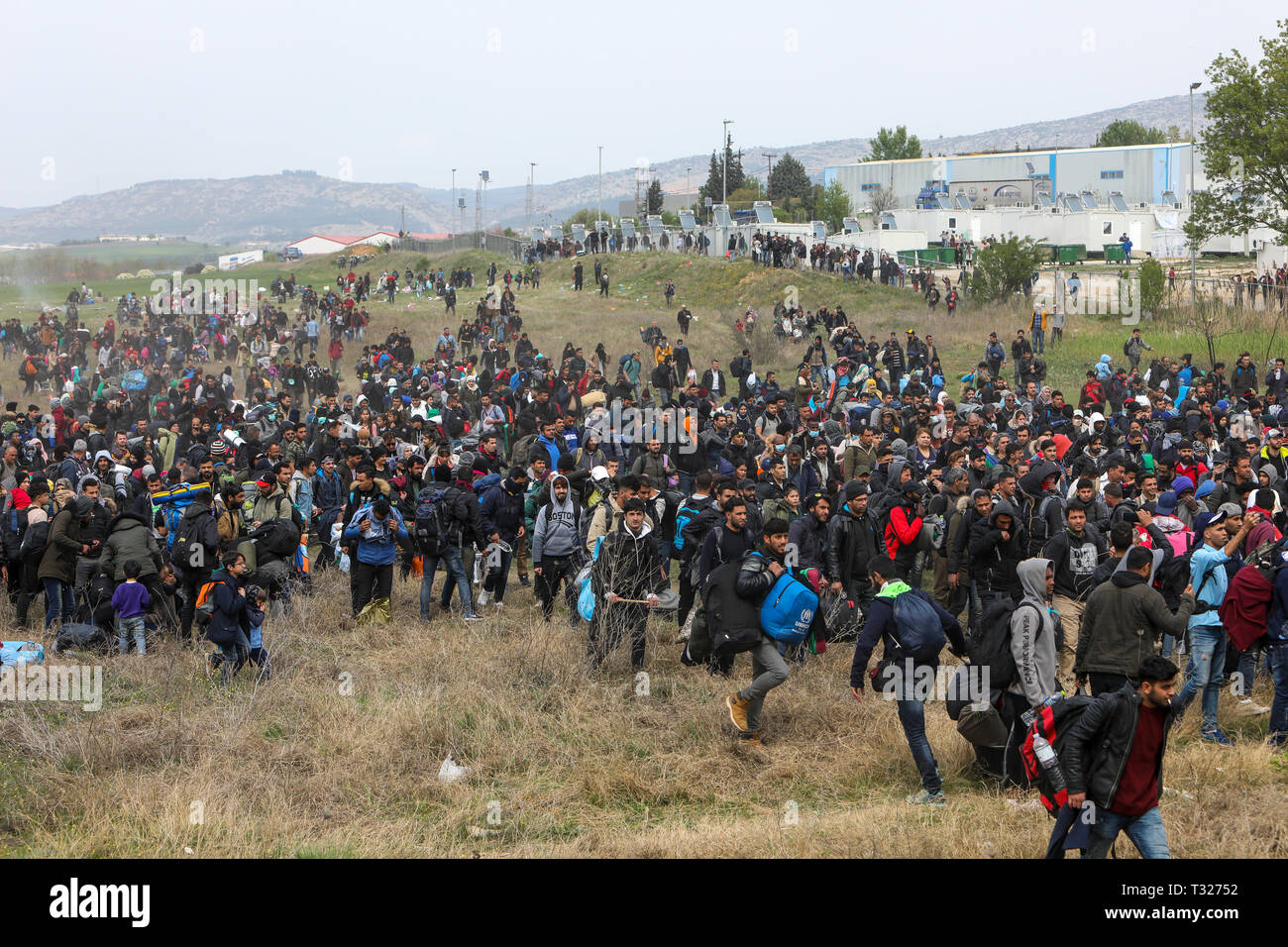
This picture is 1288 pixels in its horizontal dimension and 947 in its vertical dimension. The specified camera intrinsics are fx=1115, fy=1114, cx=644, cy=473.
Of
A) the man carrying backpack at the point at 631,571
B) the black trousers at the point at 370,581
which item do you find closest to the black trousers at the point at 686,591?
the man carrying backpack at the point at 631,571

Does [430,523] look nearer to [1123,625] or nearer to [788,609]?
[788,609]

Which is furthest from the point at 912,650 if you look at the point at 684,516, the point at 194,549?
the point at 194,549

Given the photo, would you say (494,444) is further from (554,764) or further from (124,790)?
(124,790)

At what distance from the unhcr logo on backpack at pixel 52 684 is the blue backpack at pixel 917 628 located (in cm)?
602

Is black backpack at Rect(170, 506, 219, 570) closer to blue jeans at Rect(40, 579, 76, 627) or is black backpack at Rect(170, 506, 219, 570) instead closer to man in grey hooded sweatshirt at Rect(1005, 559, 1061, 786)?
blue jeans at Rect(40, 579, 76, 627)

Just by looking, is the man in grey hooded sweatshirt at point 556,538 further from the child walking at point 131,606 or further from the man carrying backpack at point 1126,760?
the man carrying backpack at point 1126,760

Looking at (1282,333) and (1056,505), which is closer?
(1056,505)

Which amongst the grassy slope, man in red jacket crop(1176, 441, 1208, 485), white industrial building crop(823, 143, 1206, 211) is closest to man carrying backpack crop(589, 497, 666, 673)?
the grassy slope

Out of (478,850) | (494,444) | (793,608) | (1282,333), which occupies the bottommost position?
(478,850)

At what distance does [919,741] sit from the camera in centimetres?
697

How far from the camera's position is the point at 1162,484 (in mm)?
11031

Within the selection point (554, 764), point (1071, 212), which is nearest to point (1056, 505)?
point (554, 764)

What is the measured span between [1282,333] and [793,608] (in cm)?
2821

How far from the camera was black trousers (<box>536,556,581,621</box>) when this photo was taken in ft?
33.4
